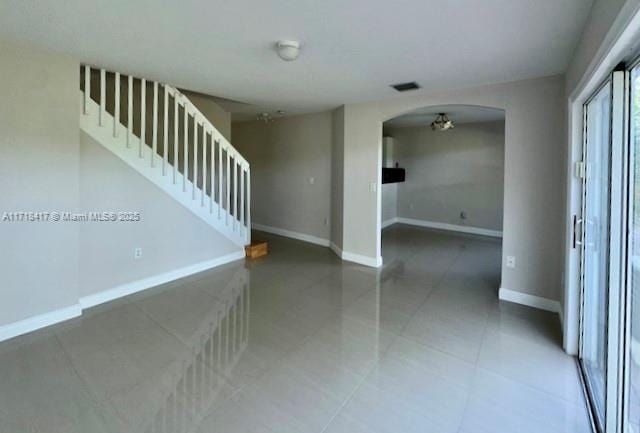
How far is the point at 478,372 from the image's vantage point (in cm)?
217

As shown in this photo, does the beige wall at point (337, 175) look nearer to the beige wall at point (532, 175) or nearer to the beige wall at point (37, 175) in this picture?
the beige wall at point (532, 175)

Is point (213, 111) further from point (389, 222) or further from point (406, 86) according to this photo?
point (389, 222)

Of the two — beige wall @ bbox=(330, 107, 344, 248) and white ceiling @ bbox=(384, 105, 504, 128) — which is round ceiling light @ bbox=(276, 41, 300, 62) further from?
white ceiling @ bbox=(384, 105, 504, 128)

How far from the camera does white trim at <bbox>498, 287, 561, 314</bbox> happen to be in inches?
124

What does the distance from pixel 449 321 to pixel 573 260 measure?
3.52 ft

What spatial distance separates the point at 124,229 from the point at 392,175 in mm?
5407

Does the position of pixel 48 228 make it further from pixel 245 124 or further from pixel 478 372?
pixel 245 124

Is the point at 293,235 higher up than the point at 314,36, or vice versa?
the point at 314,36

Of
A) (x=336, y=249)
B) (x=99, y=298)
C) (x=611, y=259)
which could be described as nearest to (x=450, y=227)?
(x=336, y=249)

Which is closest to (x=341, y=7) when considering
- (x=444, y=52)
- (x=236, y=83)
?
(x=444, y=52)

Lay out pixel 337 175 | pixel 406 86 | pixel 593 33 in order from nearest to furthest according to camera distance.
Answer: pixel 593 33
pixel 406 86
pixel 337 175

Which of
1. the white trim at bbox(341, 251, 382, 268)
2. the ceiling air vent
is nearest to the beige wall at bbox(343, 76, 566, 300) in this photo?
the ceiling air vent

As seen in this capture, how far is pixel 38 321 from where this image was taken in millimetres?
2701

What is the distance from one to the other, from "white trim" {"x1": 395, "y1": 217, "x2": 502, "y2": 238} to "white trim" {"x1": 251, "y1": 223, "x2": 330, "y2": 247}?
3.01 m
